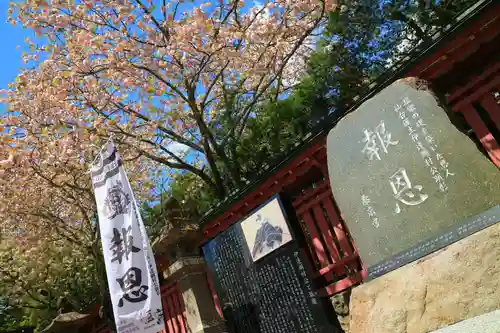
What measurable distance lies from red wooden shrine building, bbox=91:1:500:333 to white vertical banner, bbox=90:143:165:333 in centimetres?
177

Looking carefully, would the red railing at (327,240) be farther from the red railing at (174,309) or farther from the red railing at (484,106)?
the red railing at (174,309)

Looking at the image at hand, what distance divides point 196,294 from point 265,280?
76.9 inches

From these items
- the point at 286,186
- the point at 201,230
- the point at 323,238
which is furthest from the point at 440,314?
the point at 201,230

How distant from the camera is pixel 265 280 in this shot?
7.34 metres

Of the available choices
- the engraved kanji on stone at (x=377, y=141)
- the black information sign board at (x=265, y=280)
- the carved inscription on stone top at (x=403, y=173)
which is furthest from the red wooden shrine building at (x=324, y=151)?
the engraved kanji on stone at (x=377, y=141)

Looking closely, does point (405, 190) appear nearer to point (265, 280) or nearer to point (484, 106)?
point (484, 106)

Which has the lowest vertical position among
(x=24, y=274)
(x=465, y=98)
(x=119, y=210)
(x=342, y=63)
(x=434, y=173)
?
(x=434, y=173)

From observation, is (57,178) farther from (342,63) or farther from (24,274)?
(342,63)

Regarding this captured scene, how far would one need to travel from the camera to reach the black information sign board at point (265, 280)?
668 centimetres

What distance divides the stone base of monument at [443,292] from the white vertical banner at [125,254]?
11.7ft

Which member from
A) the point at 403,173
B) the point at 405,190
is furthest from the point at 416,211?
the point at 403,173

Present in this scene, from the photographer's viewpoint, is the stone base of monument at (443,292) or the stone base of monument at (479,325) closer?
the stone base of monument at (479,325)

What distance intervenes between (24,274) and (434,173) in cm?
1403

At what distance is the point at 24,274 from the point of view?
1427 cm
